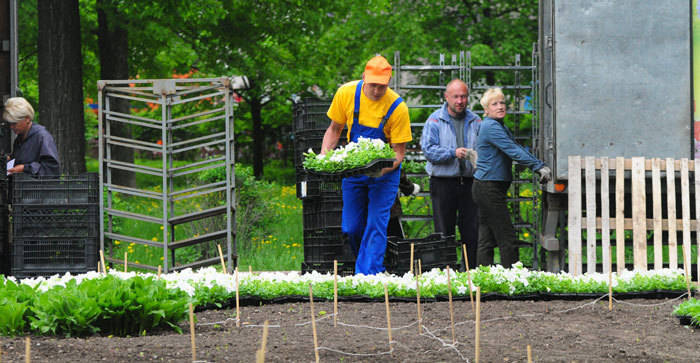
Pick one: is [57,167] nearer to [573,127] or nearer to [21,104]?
[21,104]

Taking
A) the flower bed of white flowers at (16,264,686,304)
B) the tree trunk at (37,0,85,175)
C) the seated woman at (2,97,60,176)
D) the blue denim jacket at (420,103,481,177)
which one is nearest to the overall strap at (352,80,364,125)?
the flower bed of white flowers at (16,264,686,304)

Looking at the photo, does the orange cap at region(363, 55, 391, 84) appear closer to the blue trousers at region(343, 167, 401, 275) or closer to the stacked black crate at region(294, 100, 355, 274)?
the blue trousers at region(343, 167, 401, 275)

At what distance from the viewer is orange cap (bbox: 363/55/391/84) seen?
7.04 metres

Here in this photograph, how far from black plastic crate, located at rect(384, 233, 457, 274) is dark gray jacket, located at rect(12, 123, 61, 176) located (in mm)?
3355

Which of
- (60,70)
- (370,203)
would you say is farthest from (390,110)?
(60,70)

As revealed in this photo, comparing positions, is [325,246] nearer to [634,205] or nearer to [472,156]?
[472,156]

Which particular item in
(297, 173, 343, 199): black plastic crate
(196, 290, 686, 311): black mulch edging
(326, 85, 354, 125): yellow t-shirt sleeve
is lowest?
(196, 290, 686, 311): black mulch edging

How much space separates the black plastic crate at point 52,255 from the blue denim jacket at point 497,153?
3.65 m

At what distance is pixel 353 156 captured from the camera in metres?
7.00

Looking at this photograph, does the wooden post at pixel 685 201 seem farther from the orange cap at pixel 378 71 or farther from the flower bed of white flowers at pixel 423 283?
the orange cap at pixel 378 71

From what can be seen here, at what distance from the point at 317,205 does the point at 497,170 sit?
1802 mm

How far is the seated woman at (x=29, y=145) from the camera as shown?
835 cm

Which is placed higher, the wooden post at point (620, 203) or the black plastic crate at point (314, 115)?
the black plastic crate at point (314, 115)

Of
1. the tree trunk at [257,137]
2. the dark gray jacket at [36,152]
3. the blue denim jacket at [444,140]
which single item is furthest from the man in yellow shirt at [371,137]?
the tree trunk at [257,137]
